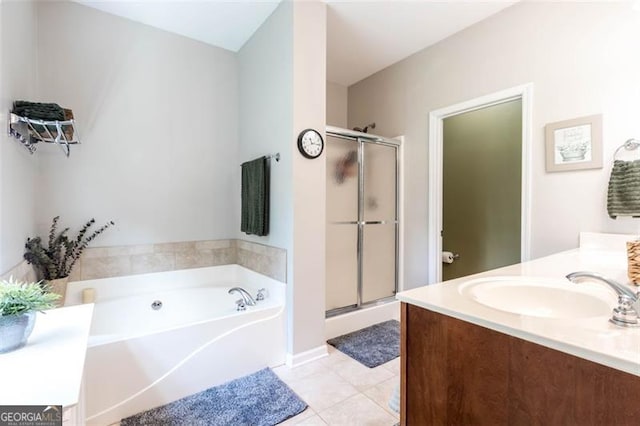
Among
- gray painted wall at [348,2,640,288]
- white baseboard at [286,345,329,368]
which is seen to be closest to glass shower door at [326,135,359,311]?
white baseboard at [286,345,329,368]

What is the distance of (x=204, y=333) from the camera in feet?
6.37

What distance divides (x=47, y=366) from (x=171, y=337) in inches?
38.2

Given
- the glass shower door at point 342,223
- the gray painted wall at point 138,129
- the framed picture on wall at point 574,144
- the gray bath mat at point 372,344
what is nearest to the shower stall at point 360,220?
the glass shower door at point 342,223

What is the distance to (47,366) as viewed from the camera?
912mm

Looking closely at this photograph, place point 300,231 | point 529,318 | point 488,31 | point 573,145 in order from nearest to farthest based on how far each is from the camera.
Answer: point 529,318, point 573,145, point 300,231, point 488,31

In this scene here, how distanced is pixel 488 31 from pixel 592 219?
1669 millimetres

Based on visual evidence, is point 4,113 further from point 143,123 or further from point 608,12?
point 608,12

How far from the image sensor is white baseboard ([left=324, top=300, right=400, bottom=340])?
267 centimetres

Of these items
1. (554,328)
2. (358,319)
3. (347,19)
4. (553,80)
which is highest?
(347,19)

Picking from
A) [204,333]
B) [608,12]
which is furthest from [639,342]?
[608,12]

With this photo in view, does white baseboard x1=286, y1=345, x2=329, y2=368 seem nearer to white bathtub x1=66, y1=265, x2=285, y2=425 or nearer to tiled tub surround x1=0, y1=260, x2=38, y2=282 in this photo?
white bathtub x1=66, y1=265, x2=285, y2=425

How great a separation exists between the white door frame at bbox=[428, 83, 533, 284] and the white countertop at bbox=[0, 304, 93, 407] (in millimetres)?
2656

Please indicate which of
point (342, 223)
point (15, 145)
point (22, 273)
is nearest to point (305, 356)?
point (342, 223)

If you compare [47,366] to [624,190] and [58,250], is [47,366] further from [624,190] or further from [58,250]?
[624,190]
